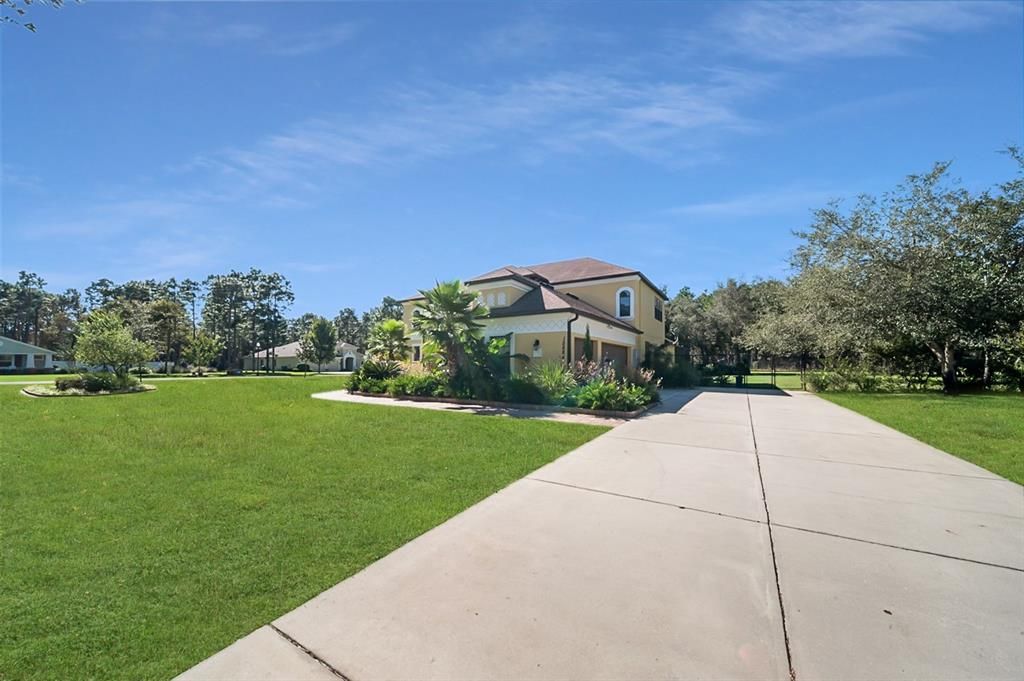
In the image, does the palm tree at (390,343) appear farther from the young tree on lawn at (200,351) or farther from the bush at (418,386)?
the young tree on lawn at (200,351)

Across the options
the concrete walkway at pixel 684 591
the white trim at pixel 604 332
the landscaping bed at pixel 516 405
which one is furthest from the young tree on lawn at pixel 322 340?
the concrete walkway at pixel 684 591

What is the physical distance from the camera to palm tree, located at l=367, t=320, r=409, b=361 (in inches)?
774

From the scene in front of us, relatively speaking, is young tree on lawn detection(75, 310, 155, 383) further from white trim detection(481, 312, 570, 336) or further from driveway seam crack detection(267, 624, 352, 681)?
driveway seam crack detection(267, 624, 352, 681)

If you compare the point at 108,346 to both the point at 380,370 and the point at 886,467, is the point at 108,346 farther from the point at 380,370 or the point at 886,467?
the point at 886,467

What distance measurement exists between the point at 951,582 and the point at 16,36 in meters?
10.4

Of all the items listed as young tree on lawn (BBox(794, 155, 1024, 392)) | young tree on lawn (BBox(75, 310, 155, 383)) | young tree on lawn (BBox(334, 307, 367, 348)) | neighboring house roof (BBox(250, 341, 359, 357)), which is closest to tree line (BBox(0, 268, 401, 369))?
neighboring house roof (BBox(250, 341, 359, 357))

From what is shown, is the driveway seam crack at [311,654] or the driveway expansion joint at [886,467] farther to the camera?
the driveway expansion joint at [886,467]

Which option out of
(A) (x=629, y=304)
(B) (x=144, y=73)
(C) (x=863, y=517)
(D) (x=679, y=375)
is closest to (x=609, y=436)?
(C) (x=863, y=517)

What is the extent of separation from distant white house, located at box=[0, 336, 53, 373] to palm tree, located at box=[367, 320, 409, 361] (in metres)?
49.3

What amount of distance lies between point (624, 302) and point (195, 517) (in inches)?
794

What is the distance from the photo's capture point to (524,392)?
44.4 feet

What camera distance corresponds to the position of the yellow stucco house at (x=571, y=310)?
17391 millimetres

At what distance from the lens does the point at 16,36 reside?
5000 mm

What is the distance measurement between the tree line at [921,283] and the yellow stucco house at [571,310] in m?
7.91
